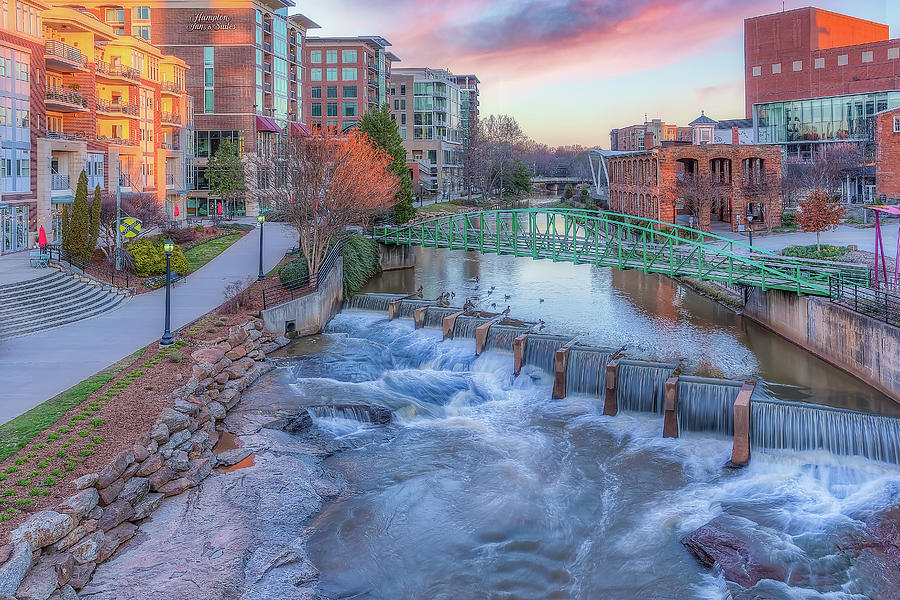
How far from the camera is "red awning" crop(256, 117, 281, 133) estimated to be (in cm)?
7181

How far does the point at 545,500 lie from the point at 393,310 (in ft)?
62.7

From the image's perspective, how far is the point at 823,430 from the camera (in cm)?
1923

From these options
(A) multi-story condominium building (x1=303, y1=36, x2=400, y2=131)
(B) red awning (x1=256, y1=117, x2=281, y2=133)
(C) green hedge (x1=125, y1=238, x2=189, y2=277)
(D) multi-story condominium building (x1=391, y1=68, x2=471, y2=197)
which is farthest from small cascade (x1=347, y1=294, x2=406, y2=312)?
(D) multi-story condominium building (x1=391, y1=68, x2=471, y2=197)

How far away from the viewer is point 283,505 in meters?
16.4

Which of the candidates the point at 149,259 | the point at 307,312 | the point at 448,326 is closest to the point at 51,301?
the point at 149,259

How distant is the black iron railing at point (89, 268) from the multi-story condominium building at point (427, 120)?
80249 millimetres

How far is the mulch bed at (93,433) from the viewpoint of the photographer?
46.5ft

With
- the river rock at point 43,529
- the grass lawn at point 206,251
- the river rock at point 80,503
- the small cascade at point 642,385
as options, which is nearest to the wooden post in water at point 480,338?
the small cascade at point 642,385

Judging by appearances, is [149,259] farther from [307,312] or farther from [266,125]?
[266,125]

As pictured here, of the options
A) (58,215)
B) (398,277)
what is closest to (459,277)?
(398,277)

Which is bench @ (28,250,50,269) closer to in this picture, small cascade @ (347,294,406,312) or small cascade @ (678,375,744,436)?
small cascade @ (347,294,406,312)

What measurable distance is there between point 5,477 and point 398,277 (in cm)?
3570

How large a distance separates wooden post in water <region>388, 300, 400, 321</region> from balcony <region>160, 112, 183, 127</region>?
114ft

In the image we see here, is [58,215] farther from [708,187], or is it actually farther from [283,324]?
[708,187]
